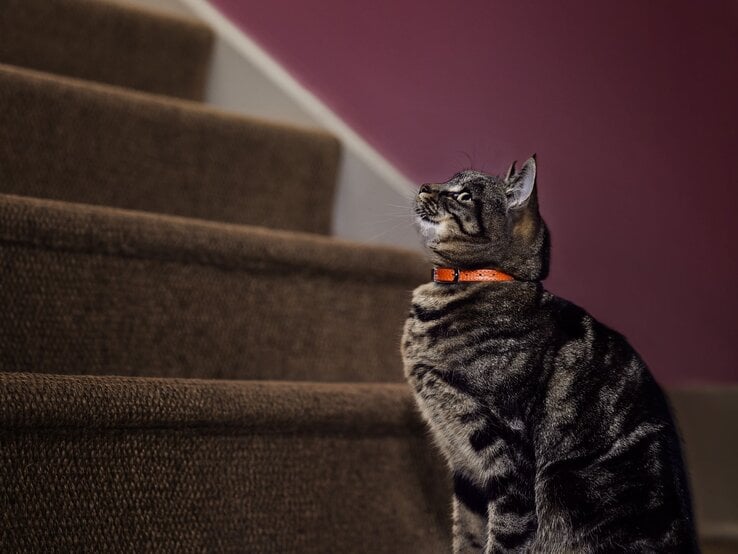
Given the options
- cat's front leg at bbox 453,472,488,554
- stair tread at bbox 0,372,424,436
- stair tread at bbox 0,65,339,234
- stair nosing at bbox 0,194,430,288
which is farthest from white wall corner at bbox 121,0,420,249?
cat's front leg at bbox 453,472,488,554

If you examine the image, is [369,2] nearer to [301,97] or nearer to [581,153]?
[301,97]

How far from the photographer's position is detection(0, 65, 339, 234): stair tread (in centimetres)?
134

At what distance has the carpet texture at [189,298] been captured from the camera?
1079 millimetres

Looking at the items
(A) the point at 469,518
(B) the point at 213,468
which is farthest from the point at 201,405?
(A) the point at 469,518

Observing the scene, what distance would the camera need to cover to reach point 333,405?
42.2 inches

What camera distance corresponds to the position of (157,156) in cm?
147

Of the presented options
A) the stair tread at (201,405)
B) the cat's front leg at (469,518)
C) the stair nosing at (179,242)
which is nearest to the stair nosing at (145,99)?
the stair nosing at (179,242)

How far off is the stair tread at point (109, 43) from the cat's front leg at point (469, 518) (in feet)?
4.16

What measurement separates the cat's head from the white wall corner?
1.97 ft

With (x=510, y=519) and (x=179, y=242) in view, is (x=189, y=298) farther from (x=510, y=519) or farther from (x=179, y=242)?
(x=510, y=519)

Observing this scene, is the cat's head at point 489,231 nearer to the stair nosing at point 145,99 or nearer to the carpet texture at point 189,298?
the carpet texture at point 189,298

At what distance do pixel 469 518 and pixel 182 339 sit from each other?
21.0 inches

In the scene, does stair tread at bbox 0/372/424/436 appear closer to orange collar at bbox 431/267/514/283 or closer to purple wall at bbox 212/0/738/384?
orange collar at bbox 431/267/514/283

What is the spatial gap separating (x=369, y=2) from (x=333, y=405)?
961 millimetres
